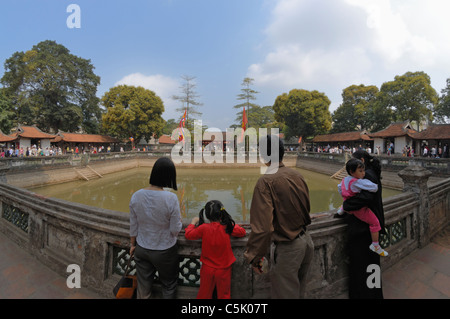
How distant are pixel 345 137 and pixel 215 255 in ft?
95.2

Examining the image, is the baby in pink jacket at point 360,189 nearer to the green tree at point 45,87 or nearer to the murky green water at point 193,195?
the murky green water at point 193,195

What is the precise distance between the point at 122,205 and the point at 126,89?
22.2 meters

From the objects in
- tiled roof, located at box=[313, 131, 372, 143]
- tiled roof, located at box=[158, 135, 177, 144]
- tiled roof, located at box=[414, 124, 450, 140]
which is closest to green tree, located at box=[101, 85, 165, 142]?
tiled roof, located at box=[158, 135, 177, 144]

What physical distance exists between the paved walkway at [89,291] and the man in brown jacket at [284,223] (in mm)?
1456

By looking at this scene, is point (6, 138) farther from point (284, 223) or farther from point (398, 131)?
point (398, 131)

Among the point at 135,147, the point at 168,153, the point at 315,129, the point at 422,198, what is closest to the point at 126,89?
the point at 135,147

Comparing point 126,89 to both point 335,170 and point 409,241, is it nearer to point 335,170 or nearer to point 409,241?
point 335,170

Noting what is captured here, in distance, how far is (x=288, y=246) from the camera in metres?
1.56

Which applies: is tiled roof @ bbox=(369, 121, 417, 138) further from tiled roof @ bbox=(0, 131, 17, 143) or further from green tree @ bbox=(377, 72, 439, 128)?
tiled roof @ bbox=(0, 131, 17, 143)

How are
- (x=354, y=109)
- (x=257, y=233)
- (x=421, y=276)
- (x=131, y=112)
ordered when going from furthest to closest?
(x=354, y=109), (x=131, y=112), (x=421, y=276), (x=257, y=233)

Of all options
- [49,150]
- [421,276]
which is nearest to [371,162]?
[421,276]

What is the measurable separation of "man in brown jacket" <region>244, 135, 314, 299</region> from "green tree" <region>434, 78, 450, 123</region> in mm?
34949

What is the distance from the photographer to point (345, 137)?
2628cm

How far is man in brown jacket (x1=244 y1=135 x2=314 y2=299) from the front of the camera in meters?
1.50
